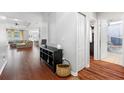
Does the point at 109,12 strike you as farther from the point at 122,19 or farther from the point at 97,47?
the point at 97,47

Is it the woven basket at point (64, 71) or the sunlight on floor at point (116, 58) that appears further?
the woven basket at point (64, 71)

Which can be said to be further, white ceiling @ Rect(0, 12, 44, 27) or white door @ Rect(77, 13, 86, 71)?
white door @ Rect(77, 13, 86, 71)

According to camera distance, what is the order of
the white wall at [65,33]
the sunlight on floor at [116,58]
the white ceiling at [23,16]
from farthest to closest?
1. the white wall at [65,33]
2. the sunlight on floor at [116,58]
3. the white ceiling at [23,16]

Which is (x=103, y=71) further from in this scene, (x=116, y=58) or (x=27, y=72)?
(x=27, y=72)

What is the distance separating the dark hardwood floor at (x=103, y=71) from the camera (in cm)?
164

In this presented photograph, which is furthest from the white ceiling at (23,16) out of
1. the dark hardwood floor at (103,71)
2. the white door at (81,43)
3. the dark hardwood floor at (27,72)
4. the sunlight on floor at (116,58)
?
the sunlight on floor at (116,58)

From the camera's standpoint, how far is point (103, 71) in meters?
1.80

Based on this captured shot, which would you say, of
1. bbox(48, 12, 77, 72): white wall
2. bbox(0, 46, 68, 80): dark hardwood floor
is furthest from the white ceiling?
bbox(0, 46, 68, 80): dark hardwood floor

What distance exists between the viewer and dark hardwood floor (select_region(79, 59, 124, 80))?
1638mm

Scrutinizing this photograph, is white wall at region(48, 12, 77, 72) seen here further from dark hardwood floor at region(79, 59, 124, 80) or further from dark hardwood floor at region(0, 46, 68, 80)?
dark hardwood floor at region(0, 46, 68, 80)

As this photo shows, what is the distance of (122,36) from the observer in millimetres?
1617

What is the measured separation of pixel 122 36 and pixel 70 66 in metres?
1.17

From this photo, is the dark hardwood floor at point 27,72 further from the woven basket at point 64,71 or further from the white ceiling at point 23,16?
the white ceiling at point 23,16
